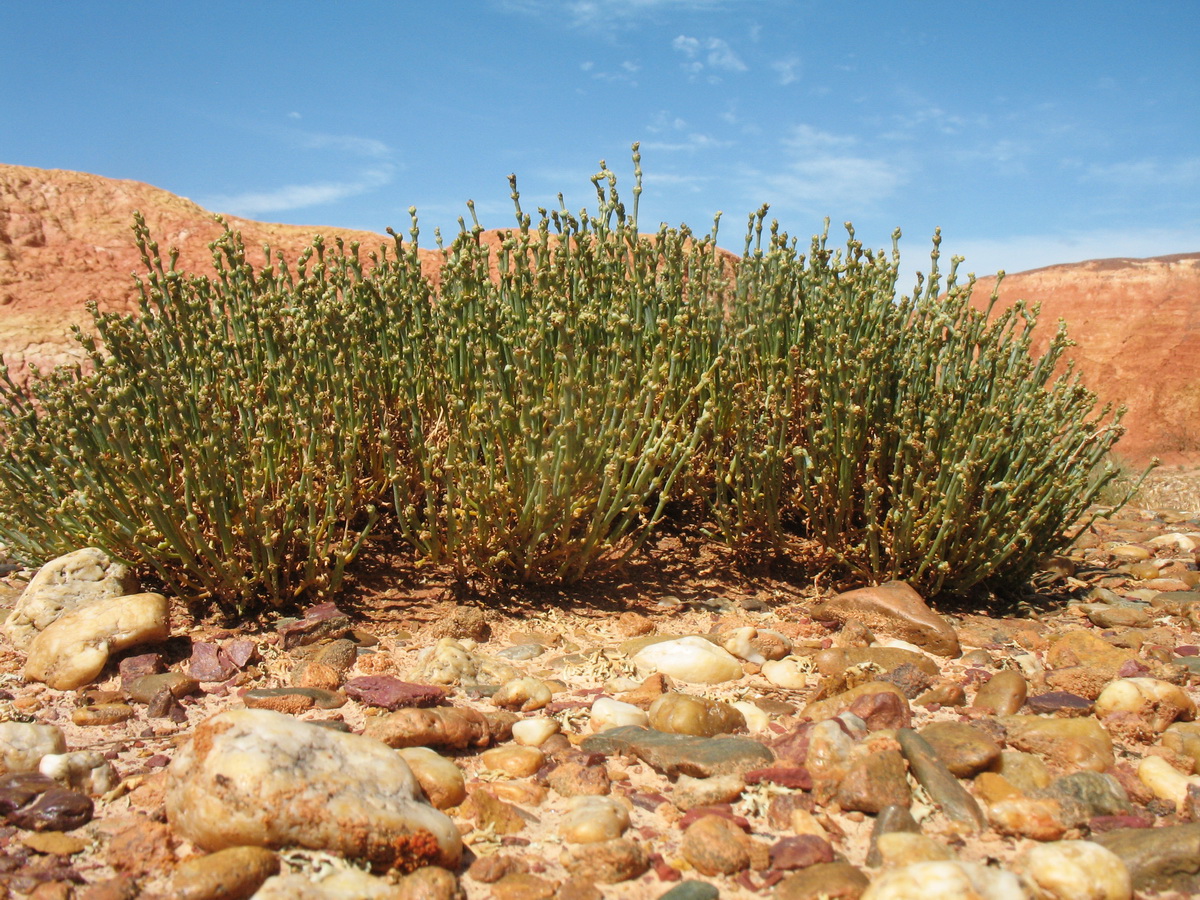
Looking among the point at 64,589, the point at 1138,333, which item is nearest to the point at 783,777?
the point at 64,589

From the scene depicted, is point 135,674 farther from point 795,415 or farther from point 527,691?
point 795,415

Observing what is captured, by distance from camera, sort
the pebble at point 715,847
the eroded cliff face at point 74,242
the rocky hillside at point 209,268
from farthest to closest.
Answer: the rocky hillside at point 209,268
the eroded cliff face at point 74,242
the pebble at point 715,847

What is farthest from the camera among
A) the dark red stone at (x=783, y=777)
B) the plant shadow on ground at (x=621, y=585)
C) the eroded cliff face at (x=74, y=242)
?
the eroded cliff face at (x=74, y=242)

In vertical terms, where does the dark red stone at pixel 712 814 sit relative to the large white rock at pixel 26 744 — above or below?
below

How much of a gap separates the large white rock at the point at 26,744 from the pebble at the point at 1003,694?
2.53 metres

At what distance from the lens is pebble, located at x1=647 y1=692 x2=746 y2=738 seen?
253cm

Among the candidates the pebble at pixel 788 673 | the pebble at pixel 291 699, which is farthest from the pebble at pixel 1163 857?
the pebble at pixel 291 699

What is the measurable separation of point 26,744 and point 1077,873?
2348 mm

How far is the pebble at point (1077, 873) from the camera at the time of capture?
5.90 ft

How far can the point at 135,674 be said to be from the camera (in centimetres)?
279

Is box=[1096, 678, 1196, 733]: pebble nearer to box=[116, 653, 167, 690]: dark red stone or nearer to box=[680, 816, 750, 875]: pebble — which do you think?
box=[680, 816, 750, 875]: pebble

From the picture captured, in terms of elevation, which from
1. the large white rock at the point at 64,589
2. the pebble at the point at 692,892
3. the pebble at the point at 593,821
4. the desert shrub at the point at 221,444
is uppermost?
the desert shrub at the point at 221,444

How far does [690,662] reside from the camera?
9.66ft

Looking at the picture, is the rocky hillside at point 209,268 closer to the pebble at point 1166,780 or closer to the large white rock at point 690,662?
the large white rock at point 690,662
